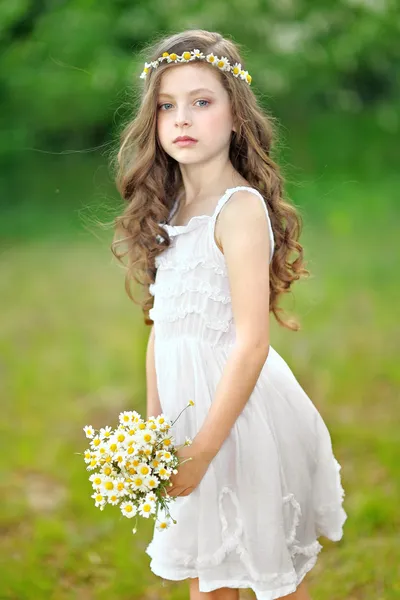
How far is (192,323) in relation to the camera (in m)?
1.85

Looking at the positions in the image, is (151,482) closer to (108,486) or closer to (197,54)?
(108,486)

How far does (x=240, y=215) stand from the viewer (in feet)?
5.69

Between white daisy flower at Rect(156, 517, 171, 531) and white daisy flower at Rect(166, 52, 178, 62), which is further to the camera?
white daisy flower at Rect(166, 52, 178, 62)

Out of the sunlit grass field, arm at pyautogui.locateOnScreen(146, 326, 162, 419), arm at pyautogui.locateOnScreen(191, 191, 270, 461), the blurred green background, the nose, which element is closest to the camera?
arm at pyautogui.locateOnScreen(191, 191, 270, 461)

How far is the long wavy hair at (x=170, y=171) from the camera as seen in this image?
74.0 inches

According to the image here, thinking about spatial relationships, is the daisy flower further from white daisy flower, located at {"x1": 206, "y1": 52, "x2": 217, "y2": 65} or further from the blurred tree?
the blurred tree

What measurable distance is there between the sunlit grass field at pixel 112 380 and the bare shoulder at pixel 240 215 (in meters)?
0.48

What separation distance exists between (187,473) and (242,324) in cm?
31

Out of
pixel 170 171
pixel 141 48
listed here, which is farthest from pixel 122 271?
pixel 170 171

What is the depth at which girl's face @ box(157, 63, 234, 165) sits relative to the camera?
1.81m

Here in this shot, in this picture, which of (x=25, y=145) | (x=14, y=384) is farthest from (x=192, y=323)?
(x=25, y=145)

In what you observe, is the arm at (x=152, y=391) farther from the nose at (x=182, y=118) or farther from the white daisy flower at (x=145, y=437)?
the nose at (x=182, y=118)

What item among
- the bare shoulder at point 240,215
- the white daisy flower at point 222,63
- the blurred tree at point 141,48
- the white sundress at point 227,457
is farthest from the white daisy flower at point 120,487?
the blurred tree at point 141,48

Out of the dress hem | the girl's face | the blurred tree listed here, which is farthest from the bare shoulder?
the blurred tree
